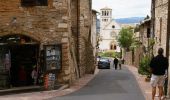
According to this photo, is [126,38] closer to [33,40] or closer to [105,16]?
[105,16]

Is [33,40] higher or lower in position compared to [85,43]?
higher

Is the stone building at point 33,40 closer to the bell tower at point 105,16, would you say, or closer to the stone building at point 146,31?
the stone building at point 146,31

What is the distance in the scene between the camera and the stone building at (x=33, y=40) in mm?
23000

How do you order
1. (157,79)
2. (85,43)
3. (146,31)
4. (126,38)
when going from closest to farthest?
(157,79)
(85,43)
(146,31)
(126,38)

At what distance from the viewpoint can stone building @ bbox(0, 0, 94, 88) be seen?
906 inches

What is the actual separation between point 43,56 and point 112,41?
415 ft

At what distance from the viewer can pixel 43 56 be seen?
2353 centimetres

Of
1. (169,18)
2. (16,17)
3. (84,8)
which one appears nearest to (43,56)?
(16,17)

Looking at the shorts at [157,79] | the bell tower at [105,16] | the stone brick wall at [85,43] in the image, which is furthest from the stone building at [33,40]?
the bell tower at [105,16]

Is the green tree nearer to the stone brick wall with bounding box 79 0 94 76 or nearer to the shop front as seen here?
the stone brick wall with bounding box 79 0 94 76

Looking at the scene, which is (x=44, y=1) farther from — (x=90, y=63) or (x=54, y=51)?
(x=90, y=63)

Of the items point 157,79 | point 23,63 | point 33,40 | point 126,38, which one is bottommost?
point 126,38

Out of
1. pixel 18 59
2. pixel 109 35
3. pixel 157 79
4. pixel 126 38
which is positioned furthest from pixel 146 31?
pixel 109 35

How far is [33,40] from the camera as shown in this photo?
77.7 feet
